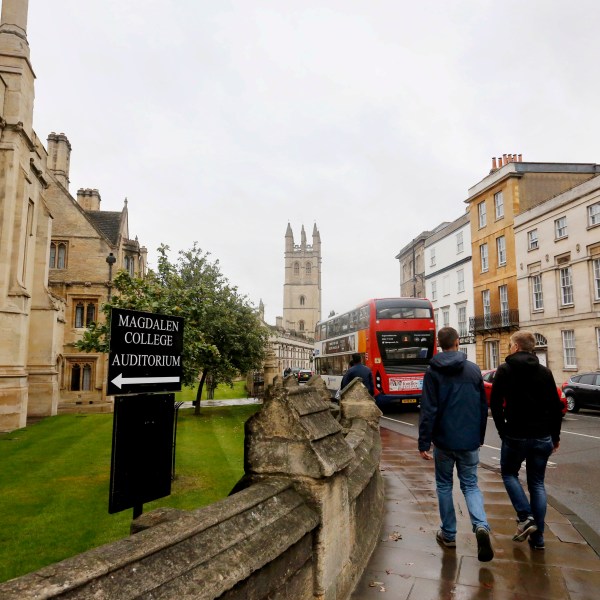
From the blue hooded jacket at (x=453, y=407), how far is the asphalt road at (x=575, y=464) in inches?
81.5

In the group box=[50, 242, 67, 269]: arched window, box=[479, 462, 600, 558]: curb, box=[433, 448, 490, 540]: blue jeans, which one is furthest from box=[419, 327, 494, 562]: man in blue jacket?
box=[50, 242, 67, 269]: arched window

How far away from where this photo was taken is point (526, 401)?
4.39m

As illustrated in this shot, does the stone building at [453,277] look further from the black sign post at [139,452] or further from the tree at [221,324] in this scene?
the black sign post at [139,452]

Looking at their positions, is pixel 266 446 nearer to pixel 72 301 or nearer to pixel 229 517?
pixel 229 517

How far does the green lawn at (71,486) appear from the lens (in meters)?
5.22

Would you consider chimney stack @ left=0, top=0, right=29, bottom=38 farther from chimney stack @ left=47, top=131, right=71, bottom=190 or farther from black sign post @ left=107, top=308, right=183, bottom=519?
black sign post @ left=107, top=308, right=183, bottom=519

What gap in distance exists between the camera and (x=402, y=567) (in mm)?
3803

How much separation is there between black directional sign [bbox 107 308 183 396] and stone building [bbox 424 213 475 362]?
101ft

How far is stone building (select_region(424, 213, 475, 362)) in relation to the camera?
112 ft

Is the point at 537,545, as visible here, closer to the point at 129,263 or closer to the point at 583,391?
the point at 583,391

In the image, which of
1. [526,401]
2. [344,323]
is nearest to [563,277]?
[344,323]

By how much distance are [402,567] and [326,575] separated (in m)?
1.29

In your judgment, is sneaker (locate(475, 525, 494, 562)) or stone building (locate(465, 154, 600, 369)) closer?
sneaker (locate(475, 525, 494, 562))

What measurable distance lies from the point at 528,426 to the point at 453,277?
34.0 meters
